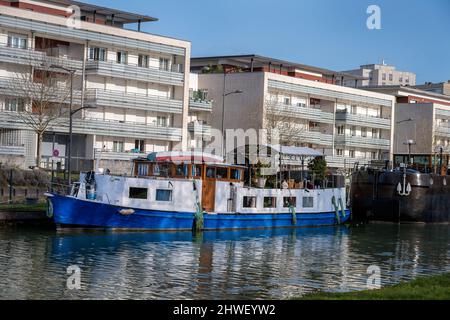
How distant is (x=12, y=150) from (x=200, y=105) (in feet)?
73.5

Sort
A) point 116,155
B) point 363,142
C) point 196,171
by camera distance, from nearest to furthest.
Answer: point 196,171 < point 116,155 < point 363,142

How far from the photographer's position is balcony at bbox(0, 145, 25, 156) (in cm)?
6253

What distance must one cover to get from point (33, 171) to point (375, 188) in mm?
23649

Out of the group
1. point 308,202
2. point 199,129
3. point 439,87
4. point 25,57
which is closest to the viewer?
point 308,202

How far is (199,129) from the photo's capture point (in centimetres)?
7931

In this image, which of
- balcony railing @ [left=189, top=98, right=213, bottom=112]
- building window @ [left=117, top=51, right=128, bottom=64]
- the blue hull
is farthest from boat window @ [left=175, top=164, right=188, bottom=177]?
balcony railing @ [left=189, top=98, right=213, bottom=112]

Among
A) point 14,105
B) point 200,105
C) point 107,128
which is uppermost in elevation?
point 200,105

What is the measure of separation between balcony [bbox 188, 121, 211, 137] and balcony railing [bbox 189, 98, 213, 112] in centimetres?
139

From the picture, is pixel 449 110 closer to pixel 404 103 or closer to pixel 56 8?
pixel 404 103

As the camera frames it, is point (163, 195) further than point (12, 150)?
No

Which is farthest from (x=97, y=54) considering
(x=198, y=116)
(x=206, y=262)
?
(x=206, y=262)

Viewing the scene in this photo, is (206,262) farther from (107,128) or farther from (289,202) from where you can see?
(107,128)

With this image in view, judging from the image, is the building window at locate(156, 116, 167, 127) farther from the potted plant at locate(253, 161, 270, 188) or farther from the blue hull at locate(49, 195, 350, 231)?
the blue hull at locate(49, 195, 350, 231)

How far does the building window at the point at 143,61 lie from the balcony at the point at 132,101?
9.87 ft
